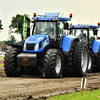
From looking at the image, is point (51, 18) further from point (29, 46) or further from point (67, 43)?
point (29, 46)

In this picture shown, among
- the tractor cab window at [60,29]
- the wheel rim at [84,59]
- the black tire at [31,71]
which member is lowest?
the black tire at [31,71]

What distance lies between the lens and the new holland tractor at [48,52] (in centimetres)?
1377

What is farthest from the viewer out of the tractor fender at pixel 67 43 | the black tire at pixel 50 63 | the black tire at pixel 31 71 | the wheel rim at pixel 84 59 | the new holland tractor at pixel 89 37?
the new holland tractor at pixel 89 37

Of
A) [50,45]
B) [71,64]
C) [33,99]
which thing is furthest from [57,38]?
[33,99]

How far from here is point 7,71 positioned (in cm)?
1420

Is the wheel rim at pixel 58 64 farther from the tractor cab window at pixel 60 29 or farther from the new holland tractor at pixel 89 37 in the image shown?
the new holland tractor at pixel 89 37

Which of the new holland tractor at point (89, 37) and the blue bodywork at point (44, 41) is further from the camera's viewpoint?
the new holland tractor at point (89, 37)

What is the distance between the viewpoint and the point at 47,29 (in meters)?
15.2

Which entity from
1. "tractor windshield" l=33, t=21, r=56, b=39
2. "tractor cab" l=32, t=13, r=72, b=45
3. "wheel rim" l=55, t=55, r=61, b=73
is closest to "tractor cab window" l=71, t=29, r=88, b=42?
"tractor cab" l=32, t=13, r=72, b=45

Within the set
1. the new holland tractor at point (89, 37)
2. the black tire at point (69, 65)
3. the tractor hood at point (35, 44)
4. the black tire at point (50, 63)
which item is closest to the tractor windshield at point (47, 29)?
the tractor hood at point (35, 44)

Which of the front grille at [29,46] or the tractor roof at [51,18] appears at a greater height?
the tractor roof at [51,18]

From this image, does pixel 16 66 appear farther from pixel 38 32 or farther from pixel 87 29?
pixel 87 29

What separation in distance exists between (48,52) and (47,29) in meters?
1.80

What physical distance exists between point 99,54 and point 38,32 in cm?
643
